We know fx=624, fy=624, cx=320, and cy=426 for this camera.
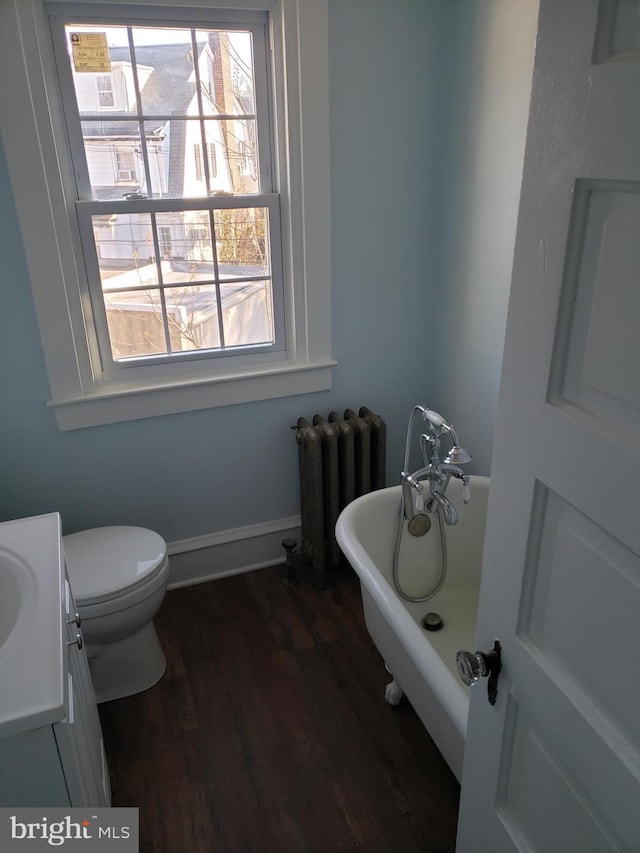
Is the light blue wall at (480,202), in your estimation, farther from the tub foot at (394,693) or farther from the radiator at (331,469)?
the tub foot at (394,693)

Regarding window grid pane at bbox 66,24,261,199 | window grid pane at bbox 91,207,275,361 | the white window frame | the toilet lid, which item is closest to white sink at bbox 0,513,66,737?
the toilet lid

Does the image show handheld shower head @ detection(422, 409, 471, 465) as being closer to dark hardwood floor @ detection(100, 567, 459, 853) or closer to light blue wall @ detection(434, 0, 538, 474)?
light blue wall @ detection(434, 0, 538, 474)

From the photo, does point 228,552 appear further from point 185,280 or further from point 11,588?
point 11,588

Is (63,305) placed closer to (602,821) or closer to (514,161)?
(514,161)

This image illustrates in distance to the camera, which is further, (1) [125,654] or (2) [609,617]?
(1) [125,654]

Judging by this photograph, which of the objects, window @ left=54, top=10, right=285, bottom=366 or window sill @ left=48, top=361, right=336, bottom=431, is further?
window sill @ left=48, top=361, right=336, bottom=431

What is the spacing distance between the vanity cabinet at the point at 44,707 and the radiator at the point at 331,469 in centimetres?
121

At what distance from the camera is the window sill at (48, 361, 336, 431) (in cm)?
227

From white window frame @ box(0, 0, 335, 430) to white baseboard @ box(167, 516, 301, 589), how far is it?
59cm

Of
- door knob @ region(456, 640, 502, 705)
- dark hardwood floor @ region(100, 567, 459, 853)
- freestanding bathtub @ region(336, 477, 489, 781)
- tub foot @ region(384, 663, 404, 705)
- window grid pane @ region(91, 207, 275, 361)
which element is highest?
window grid pane @ region(91, 207, 275, 361)

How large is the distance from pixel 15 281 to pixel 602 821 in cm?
211

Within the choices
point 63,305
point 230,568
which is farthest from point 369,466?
point 63,305

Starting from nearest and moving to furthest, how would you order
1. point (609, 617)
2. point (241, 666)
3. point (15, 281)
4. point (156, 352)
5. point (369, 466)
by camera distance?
point (609, 617) < point (15, 281) < point (241, 666) < point (156, 352) < point (369, 466)

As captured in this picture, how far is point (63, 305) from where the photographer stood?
2.12 m
